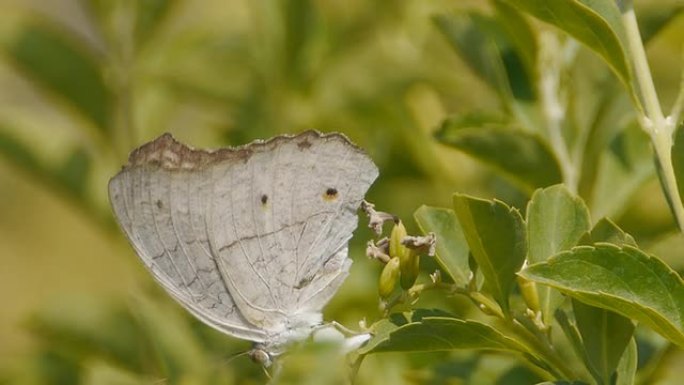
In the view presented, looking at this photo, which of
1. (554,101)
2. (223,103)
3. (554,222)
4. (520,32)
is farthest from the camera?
(223,103)

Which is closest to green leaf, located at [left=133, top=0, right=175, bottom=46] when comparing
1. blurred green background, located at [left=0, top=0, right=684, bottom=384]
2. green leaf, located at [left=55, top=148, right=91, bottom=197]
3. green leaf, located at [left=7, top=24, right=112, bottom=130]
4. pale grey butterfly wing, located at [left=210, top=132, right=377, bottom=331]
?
blurred green background, located at [left=0, top=0, right=684, bottom=384]

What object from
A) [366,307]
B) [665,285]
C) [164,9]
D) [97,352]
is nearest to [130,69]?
[164,9]

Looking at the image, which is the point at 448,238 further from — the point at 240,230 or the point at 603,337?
the point at 240,230

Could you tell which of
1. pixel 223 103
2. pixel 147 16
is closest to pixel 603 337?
pixel 223 103

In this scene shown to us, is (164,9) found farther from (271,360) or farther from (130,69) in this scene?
(271,360)

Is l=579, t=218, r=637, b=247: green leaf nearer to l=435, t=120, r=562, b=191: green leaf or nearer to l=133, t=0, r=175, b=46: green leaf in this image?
l=435, t=120, r=562, b=191: green leaf

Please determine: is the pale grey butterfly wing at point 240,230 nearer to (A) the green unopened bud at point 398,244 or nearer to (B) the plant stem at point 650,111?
(A) the green unopened bud at point 398,244
